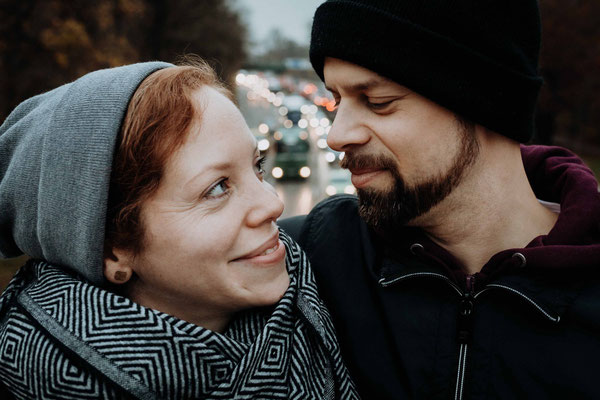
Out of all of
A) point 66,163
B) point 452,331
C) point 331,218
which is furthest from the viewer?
point 331,218

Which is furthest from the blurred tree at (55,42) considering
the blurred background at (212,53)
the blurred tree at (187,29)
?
the blurred tree at (187,29)

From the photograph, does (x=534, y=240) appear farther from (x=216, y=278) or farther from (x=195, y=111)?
(x=195, y=111)

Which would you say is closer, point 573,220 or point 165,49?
point 573,220

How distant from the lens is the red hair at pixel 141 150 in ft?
6.05

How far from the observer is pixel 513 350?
1.87 metres

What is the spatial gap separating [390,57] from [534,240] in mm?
958

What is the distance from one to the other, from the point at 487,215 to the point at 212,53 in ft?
94.8

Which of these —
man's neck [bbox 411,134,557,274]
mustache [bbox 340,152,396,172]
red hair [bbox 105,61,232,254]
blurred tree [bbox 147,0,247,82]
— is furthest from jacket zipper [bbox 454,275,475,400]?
blurred tree [bbox 147,0,247,82]

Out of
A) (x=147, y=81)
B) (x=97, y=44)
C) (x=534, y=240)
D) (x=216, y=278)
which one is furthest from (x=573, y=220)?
(x=97, y=44)

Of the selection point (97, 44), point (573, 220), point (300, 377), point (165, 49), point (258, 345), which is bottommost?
point (165, 49)

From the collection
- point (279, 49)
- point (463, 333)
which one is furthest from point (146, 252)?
point (279, 49)

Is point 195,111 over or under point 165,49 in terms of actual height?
over

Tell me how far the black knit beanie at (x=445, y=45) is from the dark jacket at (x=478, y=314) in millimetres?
550

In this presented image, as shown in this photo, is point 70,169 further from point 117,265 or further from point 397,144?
point 397,144
